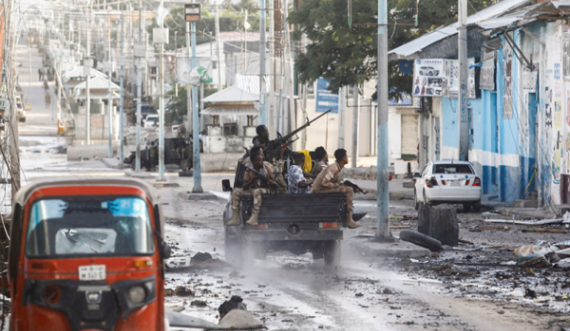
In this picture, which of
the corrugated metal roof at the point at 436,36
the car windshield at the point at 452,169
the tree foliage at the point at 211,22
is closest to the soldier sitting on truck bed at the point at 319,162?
the car windshield at the point at 452,169

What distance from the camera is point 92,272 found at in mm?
8227

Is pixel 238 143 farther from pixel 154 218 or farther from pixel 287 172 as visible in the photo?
pixel 154 218

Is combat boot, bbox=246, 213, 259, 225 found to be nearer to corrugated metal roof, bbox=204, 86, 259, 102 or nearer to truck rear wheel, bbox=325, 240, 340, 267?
truck rear wheel, bbox=325, 240, 340, 267

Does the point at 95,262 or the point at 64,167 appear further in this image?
the point at 64,167

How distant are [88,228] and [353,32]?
1196 inches

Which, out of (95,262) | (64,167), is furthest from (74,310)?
(64,167)

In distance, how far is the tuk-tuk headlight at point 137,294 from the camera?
8.32m

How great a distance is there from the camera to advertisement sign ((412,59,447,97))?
34.0 meters

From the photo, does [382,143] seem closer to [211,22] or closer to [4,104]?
[4,104]

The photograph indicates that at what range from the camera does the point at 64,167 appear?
2024 inches

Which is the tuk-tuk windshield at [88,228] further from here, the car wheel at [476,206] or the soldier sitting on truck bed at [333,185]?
the car wheel at [476,206]

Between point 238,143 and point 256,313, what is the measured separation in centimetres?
4157

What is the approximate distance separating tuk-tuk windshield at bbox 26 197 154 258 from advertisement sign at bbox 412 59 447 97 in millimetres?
26236

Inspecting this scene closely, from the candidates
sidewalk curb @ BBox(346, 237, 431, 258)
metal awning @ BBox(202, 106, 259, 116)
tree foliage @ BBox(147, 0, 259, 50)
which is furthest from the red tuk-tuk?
tree foliage @ BBox(147, 0, 259, 50)
